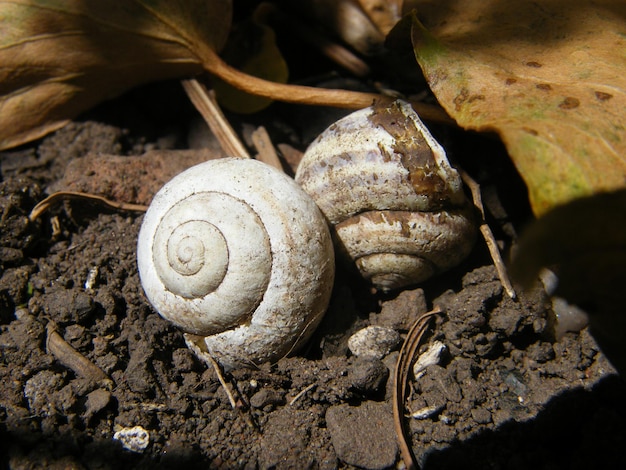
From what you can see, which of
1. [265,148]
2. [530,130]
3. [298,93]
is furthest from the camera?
[265,148]

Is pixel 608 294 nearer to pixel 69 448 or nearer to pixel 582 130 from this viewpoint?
pixel 582 130

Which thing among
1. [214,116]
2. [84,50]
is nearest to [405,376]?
[214,116]

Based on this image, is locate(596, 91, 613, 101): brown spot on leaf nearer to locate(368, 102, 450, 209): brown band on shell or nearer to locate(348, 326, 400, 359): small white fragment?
locate(368, 102, 450, 209): brown band on shell

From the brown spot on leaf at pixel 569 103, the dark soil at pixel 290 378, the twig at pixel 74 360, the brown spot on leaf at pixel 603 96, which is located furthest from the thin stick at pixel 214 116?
the brown spot on leaf at pixel 603 96

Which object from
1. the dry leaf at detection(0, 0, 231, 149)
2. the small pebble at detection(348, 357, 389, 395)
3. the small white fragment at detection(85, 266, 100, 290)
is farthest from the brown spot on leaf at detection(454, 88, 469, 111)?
the small white fragment at detection(85, 266, 100, 290)

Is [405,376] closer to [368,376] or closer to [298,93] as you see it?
[368,376]

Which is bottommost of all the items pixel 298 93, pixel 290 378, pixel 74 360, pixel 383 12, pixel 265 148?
pixel 290 378
